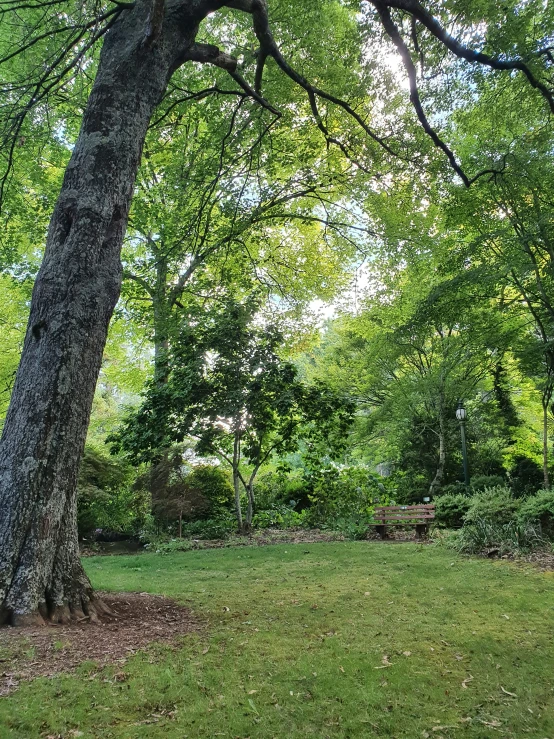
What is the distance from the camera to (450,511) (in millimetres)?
10148

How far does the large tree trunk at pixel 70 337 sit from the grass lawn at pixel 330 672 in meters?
0.86

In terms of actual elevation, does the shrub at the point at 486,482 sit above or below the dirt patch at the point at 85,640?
above

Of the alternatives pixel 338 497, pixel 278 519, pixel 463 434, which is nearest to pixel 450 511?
pixel 338 497

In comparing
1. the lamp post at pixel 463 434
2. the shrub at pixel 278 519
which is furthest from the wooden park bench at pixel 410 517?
the lamp post at pixel 463 434

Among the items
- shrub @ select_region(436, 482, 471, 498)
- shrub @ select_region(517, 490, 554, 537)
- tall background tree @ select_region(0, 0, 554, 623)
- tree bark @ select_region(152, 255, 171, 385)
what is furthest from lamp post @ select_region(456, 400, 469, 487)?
tall background tree @ select_region(0, 0, 554, 623)

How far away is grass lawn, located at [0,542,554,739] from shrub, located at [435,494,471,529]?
16.7ft

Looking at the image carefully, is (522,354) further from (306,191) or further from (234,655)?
(234,655)

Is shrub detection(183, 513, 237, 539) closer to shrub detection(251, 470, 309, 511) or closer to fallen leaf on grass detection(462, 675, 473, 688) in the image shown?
shrub detection(251, 470, 309, 511)

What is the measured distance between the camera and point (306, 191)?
12023 mm

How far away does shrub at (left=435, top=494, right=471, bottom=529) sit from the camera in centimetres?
1012

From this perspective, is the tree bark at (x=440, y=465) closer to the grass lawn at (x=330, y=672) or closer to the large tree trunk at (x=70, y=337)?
the grass lawn at (x=330, y=672)

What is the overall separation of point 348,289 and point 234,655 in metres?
14.0

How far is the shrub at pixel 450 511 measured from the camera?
10.1 metres

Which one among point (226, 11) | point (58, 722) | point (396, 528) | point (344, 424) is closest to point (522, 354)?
point (344, 424)
